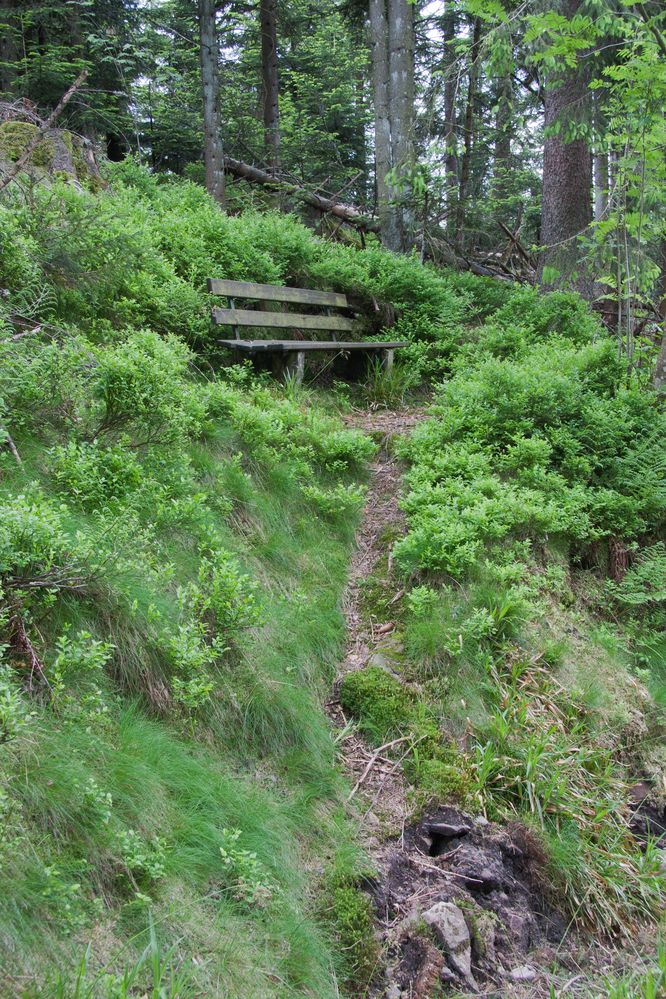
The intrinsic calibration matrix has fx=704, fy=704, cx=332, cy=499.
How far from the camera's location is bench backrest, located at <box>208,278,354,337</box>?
26.5ft

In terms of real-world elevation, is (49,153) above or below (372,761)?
above

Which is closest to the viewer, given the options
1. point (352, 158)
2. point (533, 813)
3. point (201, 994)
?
point (201, 994)

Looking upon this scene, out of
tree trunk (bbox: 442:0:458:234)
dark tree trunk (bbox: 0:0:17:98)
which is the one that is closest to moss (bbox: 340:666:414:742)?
tree trunk (bbox: 442:0:458:234)

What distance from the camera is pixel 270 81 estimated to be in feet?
53.8

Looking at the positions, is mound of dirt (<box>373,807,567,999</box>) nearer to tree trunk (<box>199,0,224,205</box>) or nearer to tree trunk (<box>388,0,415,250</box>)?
tree trunk (<box>388,0,415,250</box>)

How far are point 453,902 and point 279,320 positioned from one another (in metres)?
6.72

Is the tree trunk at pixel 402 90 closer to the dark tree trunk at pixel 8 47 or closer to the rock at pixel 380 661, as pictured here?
the dark tree trunk at pixel 8 47

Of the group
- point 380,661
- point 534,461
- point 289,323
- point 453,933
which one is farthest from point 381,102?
point 453,933

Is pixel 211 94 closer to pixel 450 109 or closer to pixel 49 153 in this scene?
pixel 49 153

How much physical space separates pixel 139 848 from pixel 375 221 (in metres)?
12.8

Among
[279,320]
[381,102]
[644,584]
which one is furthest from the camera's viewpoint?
[381,102]

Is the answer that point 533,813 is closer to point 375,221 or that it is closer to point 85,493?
point 85,493

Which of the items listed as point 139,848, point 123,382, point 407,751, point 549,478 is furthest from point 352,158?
point 139,848

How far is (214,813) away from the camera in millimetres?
3500
